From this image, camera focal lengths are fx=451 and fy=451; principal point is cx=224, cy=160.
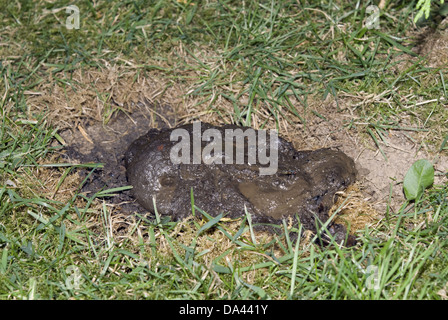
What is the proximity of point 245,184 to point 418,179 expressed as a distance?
1015mm

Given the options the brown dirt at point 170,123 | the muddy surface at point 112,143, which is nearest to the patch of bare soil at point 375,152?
the brown dirt at point 170,123

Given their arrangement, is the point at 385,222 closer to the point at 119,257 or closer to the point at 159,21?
the point at 119,257

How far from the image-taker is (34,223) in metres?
2.60

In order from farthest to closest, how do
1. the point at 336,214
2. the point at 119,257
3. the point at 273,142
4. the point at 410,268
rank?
1. the point at 273,142
2. the point at 336,214
3. the point at 119,257
4. the point at 410,268

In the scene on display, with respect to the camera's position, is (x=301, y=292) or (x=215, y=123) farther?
(x=215, y=123)

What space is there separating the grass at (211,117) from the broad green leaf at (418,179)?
0.07 m

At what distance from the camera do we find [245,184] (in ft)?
8.99

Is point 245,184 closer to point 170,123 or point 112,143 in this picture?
point 170,123

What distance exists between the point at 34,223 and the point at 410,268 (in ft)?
6.74

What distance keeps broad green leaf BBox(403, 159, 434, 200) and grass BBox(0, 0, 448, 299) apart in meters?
0.07

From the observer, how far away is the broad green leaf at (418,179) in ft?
8.64

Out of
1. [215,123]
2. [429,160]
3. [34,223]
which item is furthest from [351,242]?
[34,223]

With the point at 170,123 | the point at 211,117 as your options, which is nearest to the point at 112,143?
the point at 170,123

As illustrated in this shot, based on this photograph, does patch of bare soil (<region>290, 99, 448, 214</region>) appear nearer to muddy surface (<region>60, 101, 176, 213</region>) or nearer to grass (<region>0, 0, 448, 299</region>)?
grass (<region>0, 0, 448, 299</region>)
